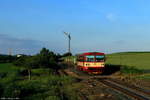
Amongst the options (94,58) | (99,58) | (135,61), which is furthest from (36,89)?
(135,61)

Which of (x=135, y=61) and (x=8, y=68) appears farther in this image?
(x=135, y=61)

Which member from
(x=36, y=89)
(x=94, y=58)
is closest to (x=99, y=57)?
Answer: (x=94, y=58)

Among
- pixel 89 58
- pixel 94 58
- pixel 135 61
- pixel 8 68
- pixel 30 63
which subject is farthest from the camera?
pixel 135 61

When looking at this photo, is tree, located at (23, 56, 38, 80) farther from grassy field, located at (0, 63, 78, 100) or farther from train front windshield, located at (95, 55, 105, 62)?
grassy field, located at (0, 63, 78, 100)

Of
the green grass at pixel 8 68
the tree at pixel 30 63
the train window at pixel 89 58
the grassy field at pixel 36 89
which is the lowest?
the grassy field at pixel 36 89

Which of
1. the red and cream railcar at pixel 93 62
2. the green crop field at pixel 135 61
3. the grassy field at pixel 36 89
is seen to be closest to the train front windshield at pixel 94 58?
the red and cream railcar at pixel 93 62

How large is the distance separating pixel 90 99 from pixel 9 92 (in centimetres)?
412

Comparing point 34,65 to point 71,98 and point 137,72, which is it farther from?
point 71,98

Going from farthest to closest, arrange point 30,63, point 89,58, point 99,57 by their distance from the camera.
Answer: point 30,63
point 99,57
point 89,58

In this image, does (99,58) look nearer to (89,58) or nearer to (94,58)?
(94,58)

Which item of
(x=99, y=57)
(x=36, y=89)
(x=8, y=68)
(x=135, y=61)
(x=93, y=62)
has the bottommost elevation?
(x=36, y=89)

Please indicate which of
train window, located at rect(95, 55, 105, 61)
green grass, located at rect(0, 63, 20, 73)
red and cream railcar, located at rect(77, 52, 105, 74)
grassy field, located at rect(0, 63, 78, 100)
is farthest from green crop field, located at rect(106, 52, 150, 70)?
grassy field, located at rect(0, 63, 78, 100)

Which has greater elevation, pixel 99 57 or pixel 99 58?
pixel 99 57

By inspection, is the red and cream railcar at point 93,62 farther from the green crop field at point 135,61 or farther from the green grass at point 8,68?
the green crop field at point 135,61
